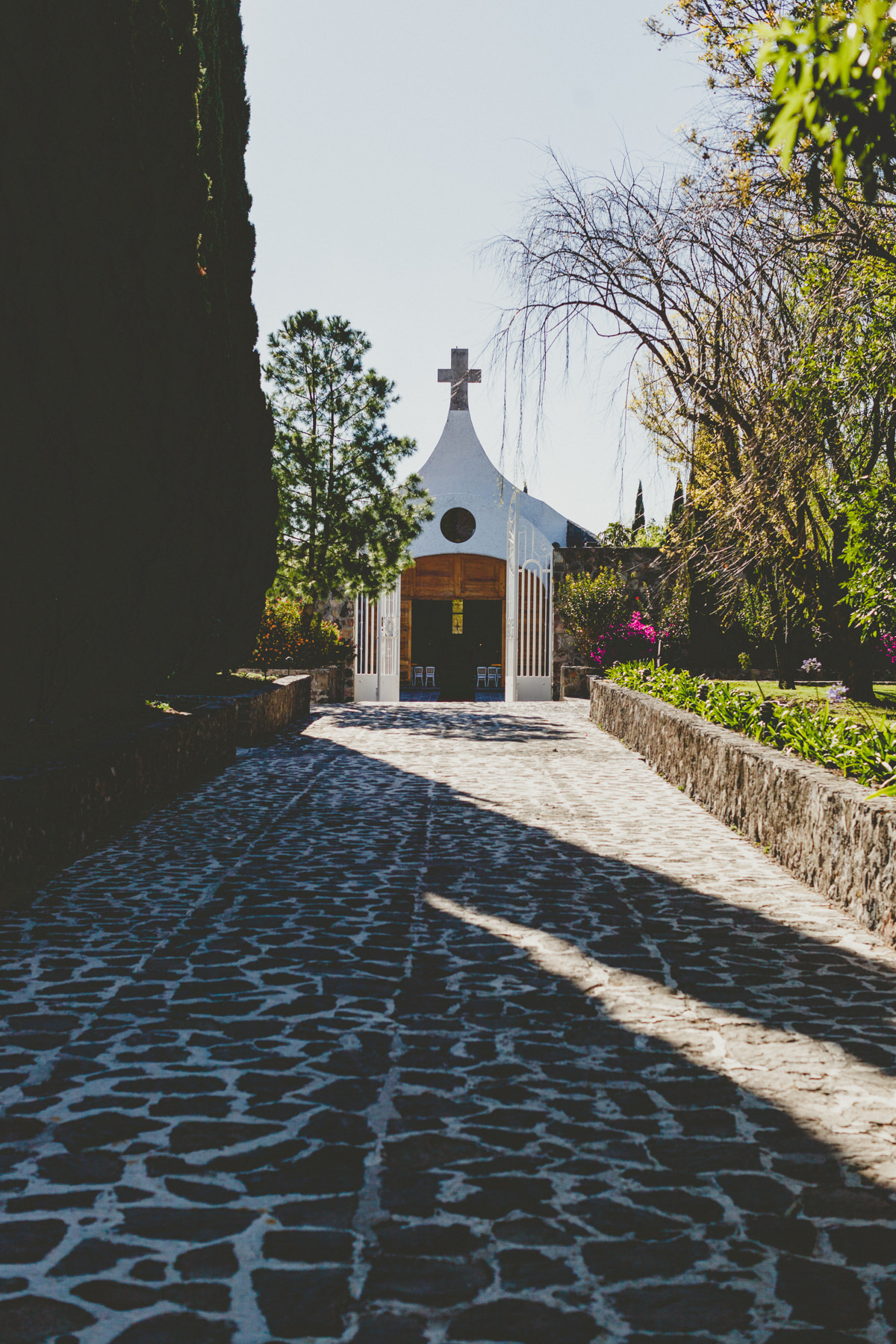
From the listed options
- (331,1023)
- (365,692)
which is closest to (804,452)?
(331,1023)

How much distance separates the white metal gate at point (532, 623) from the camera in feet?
72.9

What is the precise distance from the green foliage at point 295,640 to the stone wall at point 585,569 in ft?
13.7

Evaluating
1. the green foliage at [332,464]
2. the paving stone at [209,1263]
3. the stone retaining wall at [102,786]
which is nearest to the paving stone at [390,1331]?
the paving stone at [209,1263]

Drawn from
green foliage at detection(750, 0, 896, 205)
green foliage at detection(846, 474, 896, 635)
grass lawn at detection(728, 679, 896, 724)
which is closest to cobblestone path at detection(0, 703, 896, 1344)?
green foliage at detection(750, 0, 896, 205)

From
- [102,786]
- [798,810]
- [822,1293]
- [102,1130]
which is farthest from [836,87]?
[102,786]

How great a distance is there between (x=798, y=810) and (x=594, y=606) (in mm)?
15263

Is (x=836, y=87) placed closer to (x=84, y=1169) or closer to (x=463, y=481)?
(x=84, y=1169)

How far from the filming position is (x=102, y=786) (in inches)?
285

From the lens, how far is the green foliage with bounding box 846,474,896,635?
879cm

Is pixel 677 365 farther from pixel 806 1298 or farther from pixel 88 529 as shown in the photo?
pixel 806 1298

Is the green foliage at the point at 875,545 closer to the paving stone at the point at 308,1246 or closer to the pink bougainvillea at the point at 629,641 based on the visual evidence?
the paving stone at the point at 308,1246

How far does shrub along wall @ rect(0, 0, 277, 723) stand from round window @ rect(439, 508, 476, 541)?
14.8 metres

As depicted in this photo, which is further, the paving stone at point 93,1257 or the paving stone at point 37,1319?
the paving stone at point 93,1257

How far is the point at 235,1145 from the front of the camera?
292cm
